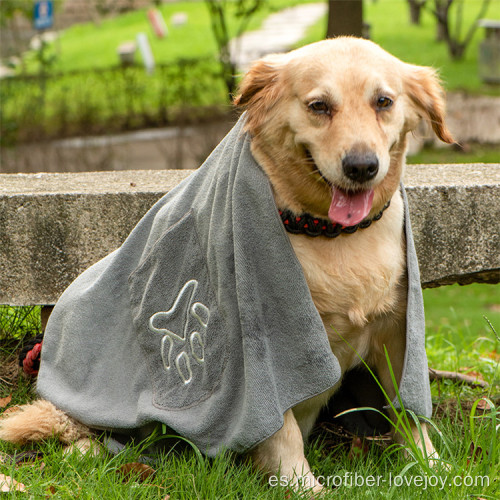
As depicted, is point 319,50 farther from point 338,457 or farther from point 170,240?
point 338,457

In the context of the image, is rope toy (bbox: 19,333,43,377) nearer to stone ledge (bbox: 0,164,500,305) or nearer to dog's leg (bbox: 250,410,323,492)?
stone ledge (bbox: 0,164,500,305)

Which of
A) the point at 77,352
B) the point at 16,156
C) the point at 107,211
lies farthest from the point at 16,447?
the point at 16,156

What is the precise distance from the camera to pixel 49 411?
2877 millimetres

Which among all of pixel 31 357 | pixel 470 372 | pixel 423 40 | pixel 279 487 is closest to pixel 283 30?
pixel 423 40

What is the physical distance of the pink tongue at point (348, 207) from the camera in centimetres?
243

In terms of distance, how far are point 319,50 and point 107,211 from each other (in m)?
1.51

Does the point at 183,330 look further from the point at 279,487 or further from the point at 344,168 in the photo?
the point at 344,168

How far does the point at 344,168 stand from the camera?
90.4 inches

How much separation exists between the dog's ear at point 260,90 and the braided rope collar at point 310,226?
0.31 metres

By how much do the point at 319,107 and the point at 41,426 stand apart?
1.57m

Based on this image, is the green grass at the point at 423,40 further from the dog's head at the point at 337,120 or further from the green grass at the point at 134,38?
the dog's head at the point at 337,120

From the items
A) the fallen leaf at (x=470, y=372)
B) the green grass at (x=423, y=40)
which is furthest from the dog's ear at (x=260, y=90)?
the green grass at (x=423, y=40)

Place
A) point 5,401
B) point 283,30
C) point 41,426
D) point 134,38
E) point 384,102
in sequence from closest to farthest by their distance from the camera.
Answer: point 384,102, point 41,426, point 5,401, point 283,30, point 134,38

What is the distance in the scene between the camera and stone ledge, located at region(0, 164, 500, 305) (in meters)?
3.49
